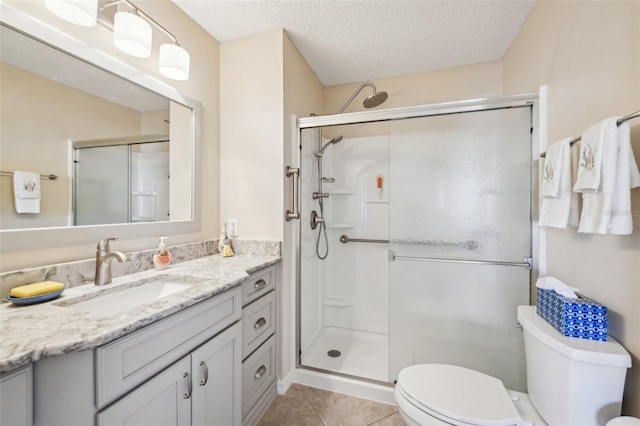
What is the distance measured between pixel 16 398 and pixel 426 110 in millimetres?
2044

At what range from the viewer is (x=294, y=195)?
1.90m

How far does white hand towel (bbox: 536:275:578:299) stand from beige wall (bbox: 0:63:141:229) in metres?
2.07

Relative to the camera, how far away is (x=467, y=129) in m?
1.63

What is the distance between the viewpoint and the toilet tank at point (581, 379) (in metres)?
0.84

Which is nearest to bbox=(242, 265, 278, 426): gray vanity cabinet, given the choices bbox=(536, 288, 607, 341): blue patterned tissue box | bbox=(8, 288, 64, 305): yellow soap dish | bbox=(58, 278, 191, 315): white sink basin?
bbox=(58, 278, 191, 315): white sink basin

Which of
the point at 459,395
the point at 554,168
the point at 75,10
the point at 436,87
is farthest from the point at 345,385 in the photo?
the point at 436,87

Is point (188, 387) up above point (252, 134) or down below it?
Answer: below

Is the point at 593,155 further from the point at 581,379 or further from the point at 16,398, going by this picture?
the point at 16,398

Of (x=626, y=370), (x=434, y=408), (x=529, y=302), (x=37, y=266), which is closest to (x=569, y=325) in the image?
(x=626, y=370)

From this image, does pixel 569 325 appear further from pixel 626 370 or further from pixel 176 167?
pixel 176 167

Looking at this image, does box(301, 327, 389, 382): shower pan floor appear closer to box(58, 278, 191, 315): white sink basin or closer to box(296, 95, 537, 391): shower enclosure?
box(296, 95, 537, 391): shower enclosure

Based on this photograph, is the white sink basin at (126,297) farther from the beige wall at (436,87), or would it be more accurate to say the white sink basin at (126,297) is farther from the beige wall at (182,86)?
the beige wall at (436,87)

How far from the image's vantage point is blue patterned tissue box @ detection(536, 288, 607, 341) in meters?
0.91

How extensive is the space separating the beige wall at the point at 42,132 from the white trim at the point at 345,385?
1668 mm
